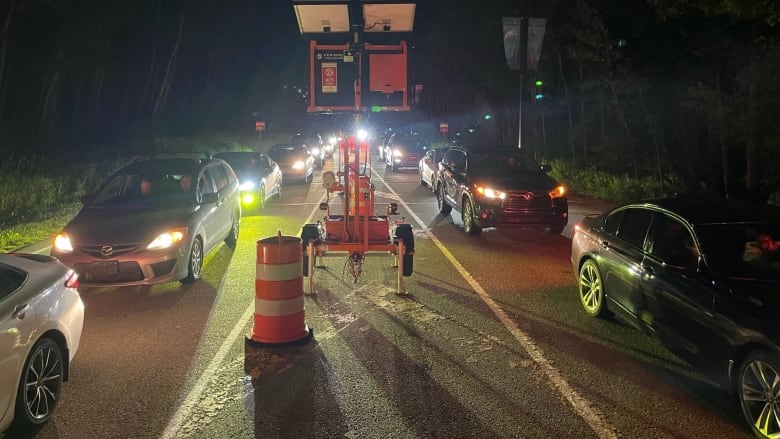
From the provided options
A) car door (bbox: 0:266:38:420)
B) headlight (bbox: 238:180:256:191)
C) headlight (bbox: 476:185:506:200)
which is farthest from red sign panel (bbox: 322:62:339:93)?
headlight (bbox: 238:180:256:191)

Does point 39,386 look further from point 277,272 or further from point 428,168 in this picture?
point 428,168

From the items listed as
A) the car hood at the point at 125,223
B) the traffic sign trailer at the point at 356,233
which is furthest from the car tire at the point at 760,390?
the car hood at the point at 125,223

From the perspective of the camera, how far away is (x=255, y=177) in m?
16.2

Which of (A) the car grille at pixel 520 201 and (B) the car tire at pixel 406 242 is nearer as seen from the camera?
(B) the car tire at pixel 406 242

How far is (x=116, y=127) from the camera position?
134ft

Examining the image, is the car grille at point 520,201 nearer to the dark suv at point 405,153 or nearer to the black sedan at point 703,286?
the black sedan at point 703,286

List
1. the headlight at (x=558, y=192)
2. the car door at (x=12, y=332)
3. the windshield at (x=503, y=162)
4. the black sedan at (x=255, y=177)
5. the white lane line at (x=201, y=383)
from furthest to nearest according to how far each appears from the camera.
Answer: the black sedan at (x=255, y=177), the windshield at (x=503, y=162), the headlight at (x=558, y=192), the white lane line at (x=201, y=383), the car door at (x=12, y=332)

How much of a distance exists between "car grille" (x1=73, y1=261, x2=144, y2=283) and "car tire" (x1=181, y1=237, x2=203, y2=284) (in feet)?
2.74

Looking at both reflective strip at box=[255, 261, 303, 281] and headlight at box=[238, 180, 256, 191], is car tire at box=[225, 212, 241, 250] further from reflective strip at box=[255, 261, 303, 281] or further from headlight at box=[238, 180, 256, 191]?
reflective strip at box=[255, 261, 303, 281]

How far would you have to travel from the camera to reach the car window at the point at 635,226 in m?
6.13

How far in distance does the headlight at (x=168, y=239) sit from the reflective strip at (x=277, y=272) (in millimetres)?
2348

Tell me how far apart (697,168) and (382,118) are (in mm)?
14712

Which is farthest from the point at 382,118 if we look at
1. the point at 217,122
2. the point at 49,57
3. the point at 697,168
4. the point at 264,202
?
the point at 217,122

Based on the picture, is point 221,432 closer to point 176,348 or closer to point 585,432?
point 176,348
